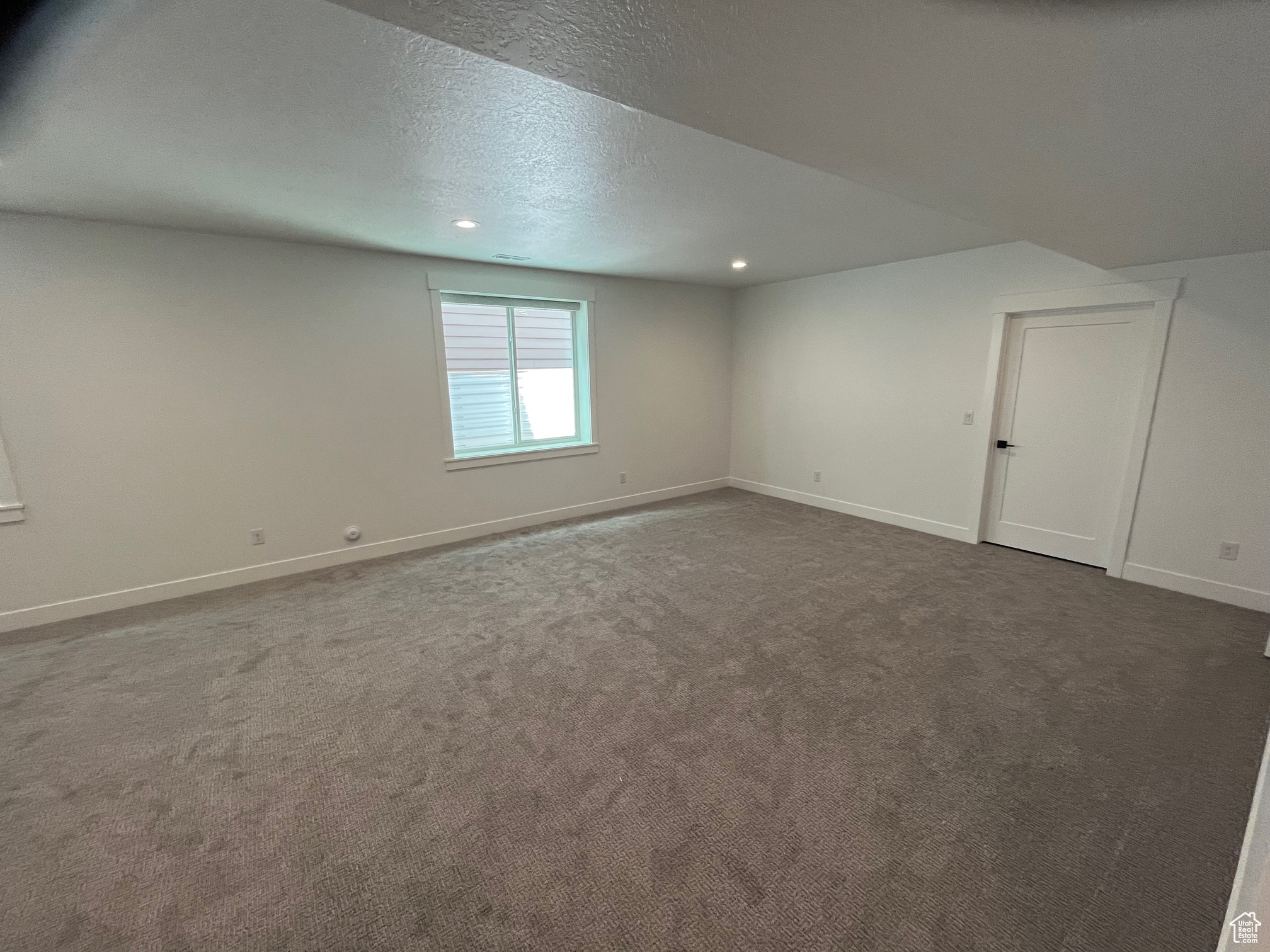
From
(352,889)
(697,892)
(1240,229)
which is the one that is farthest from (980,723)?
(1240,229)

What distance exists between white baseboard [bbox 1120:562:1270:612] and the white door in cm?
19

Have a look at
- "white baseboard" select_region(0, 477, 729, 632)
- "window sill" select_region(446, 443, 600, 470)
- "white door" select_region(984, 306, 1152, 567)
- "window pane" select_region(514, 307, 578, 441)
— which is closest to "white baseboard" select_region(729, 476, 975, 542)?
"white door" select_region(984, 306, 1152, 567)

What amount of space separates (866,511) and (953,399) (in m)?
1.32

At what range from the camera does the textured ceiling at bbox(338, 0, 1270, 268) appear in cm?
91

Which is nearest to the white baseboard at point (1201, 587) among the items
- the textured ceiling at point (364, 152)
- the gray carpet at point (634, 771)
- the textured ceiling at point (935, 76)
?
the gray carpet at point (634, 771)

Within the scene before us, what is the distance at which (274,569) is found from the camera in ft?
12.1

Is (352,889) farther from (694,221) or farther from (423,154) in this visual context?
(694,221)

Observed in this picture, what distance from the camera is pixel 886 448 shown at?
4766 mm

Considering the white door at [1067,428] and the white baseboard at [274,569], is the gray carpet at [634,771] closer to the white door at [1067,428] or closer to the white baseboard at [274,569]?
the white baseboard at [274,569]

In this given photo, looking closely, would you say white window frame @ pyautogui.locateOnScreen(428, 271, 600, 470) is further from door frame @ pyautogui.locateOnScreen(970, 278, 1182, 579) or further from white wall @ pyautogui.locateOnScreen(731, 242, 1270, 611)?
door frame @ pyautogui.locateOnScreen(970, 278, 1182, 579)

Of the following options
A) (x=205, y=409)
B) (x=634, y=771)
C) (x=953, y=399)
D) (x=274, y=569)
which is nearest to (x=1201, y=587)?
(x=953, y=399)

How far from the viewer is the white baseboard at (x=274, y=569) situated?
9.95 ft

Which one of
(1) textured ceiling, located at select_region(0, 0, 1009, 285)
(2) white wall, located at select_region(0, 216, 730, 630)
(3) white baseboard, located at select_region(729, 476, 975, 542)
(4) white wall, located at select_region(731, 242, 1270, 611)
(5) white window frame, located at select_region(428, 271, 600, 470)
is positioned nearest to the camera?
(1) textured ceiling, located at select_region(0, 0, 1009, 285)

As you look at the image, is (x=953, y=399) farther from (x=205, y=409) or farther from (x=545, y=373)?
(x=205, y=409)
